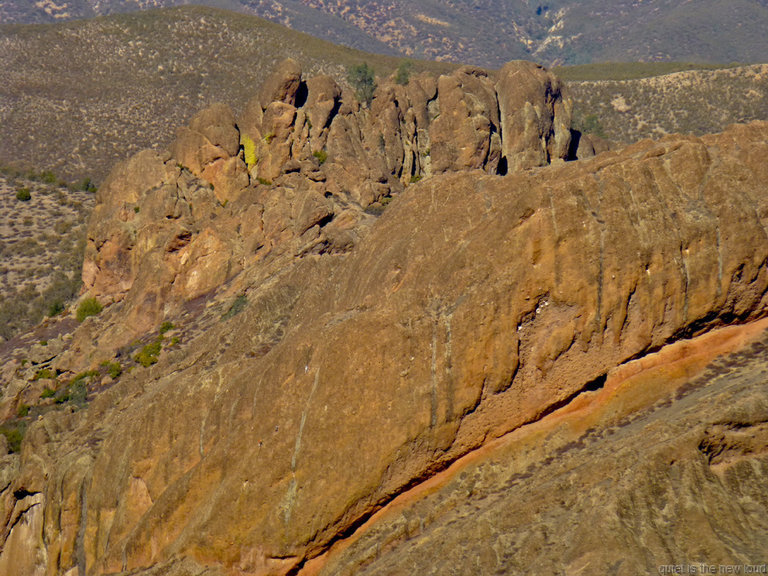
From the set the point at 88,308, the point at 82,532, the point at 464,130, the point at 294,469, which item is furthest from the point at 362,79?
the point at 294,469

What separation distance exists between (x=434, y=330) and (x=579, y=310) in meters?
3.94

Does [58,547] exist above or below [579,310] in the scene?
below

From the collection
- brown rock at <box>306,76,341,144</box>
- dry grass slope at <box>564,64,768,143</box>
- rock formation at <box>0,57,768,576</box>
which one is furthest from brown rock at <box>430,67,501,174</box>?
dry grass slope at <box>564,64,768,143</box>

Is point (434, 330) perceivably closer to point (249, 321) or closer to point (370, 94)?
point (249, 321)

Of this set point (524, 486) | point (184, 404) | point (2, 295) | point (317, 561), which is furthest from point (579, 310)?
point (2, 295)

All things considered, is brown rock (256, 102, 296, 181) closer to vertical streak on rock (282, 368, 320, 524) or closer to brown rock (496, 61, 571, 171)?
brown rock (496, 61, 571, 171)

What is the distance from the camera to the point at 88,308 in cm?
6050

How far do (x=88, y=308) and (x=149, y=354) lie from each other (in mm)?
15747

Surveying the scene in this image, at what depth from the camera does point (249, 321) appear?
105 feet

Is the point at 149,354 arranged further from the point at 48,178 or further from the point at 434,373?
the point at 48,178

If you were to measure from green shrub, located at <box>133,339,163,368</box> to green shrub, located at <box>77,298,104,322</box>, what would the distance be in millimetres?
13186

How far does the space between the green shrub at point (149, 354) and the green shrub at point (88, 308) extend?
13186 mm

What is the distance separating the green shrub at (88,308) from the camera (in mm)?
60156

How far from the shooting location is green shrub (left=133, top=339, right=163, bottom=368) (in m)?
46.6
